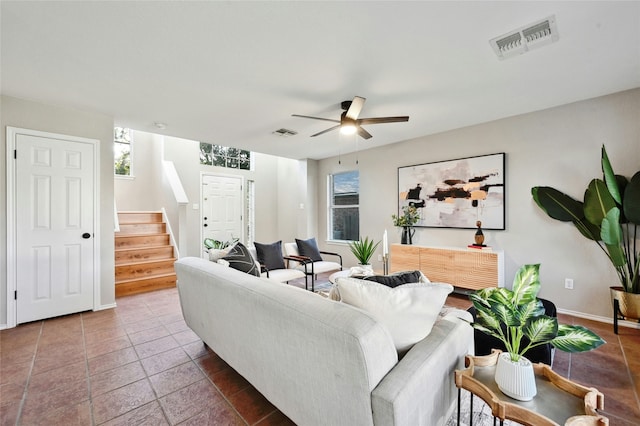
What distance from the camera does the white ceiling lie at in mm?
1688

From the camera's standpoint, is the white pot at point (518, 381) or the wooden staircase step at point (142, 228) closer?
the white pot at point (518, 381)

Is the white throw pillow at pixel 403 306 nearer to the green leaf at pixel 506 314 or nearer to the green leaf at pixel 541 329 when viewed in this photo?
the green leaf at pixel 506 314

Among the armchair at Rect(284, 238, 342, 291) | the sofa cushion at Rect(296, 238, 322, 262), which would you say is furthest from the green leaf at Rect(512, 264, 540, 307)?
the sofa cushion at Rect(296, 238, 322, 262)

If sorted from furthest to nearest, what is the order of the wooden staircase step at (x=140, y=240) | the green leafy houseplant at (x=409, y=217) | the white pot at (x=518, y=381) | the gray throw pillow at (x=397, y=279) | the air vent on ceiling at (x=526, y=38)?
the wooden staircase step at (x=140, y=240) → the green leafy houseplant at (x=409, y=217) → the air vent on ceiling at (x=526, y=38) → the gray throw pillow at (x=397, y=279) → the white pot at (x=518, y=381)

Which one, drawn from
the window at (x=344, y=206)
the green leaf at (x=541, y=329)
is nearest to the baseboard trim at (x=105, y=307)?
the window at (x=344, y=206)

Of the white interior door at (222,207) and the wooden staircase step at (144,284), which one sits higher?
the white interior door at (222,207)

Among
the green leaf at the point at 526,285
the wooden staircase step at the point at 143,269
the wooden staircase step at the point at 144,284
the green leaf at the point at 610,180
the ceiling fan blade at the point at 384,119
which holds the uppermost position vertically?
the ceiling fan blade at the point at 384,119

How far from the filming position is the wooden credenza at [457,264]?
3.34m

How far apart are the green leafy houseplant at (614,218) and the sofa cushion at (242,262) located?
322 cm

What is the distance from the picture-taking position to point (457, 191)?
12.8 ft

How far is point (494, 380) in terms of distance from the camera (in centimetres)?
115

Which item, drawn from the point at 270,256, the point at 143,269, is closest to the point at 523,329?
the point at 270,256

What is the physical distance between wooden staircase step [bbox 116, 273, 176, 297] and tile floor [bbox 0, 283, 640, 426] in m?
1.03

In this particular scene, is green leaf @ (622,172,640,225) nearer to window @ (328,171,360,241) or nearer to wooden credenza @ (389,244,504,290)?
wooden credenza @ (389,244,504,290)
